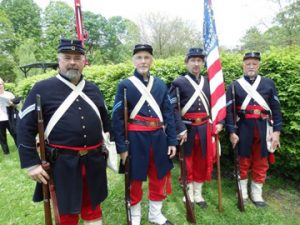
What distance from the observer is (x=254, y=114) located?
14.1 feet

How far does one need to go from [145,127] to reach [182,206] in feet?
5.24


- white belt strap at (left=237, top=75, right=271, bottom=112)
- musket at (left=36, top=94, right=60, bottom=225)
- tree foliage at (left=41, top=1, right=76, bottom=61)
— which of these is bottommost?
Result: musket at (left=36, top=94, right=60, bottom=225)

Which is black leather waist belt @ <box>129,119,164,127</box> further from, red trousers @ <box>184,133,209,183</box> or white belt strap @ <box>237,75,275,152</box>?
white belt strap @ <box>237,75,275,152</box>

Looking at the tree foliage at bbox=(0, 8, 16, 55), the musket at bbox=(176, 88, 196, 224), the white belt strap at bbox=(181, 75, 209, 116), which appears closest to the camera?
the musket at bbox=(176, 88, 196, 224)

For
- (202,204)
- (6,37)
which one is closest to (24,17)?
(6,37)

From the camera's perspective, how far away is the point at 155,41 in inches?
1108

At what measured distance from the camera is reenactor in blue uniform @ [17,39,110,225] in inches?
107

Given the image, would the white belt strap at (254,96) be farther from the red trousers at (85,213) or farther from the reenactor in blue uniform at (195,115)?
the red trousers at (85,213)

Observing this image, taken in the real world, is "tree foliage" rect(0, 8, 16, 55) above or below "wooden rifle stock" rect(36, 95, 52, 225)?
above

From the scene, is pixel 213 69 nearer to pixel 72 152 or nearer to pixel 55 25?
pixel 72 152

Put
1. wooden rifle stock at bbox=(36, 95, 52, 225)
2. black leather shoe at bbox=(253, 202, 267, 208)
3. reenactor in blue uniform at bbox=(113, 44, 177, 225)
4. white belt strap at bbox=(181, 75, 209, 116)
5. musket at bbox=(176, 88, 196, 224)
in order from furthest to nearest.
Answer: black leather shoe at bbox=(253, 202, 267, 208)
white belt strap at bbox=(181, 75, 209, 116)
musket at bbox=(176, 88, 196, 224)
reenactor in blue uniform at bbox=(113, 44, 177, 225)
wooden rifle stock at bbox=(36, 95, 52, 225)

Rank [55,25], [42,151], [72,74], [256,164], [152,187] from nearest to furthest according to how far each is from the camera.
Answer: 1. [42,151]
2. [72,74]
3. [152,187]
4. [256,164]
5. [55,25]

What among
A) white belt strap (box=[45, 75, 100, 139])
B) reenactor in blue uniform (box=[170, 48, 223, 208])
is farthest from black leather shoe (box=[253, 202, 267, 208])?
white belt strap (box=[45, 75, 100, 139])

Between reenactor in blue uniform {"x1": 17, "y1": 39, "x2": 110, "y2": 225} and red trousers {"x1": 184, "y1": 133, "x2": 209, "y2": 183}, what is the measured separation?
1583mm
